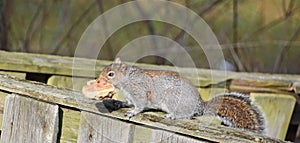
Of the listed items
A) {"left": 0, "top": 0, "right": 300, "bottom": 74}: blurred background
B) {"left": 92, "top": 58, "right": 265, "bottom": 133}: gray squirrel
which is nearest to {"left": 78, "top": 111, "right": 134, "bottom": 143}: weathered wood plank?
{"left": 92, "top": 58, "right": 265, "bottom": 133}: gray squirrel

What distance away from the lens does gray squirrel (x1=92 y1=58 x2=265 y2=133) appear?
5.77 feet

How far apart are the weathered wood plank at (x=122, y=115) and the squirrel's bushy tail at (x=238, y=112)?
205 mm

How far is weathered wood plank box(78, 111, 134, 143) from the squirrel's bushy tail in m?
0.32

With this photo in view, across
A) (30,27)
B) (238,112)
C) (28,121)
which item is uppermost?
(30,27)

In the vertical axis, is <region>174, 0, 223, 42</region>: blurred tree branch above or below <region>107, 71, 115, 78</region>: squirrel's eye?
above

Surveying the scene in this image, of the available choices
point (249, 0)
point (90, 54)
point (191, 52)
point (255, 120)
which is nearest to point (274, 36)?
point (249, 0)

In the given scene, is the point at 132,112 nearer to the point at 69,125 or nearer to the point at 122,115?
the point at 122,115

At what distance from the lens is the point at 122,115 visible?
1.65 metres

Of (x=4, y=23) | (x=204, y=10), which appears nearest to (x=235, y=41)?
(x=204, y=10)

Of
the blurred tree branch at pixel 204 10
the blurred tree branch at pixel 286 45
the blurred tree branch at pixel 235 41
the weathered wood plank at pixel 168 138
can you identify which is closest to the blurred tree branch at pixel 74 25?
the blurred tree branch at pixel 204 10

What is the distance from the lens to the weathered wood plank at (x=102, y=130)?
163 cm

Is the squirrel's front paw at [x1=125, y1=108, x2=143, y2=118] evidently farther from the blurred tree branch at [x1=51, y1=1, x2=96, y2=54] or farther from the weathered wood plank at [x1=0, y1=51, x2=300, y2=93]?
the blurred tree branch at [x1=51, y1=1, x2=96, y2=54]

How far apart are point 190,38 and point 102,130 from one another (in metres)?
3.20

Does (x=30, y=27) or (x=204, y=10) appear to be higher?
(x=204, y=10)
